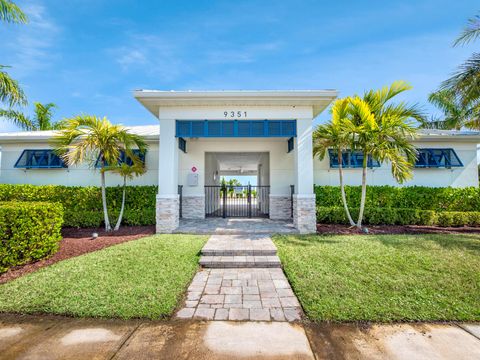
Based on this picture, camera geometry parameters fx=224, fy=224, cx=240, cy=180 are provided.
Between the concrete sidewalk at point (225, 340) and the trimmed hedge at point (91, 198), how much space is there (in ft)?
19.3

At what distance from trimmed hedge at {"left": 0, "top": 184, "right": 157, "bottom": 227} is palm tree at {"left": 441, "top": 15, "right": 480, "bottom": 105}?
39.2ft

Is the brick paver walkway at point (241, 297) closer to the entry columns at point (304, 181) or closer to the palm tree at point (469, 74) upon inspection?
the entry columns at point (304, 181)

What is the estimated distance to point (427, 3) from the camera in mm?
6383

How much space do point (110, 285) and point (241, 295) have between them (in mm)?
2224

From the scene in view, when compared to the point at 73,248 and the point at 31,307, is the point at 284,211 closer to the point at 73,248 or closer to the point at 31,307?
the point at 73,248

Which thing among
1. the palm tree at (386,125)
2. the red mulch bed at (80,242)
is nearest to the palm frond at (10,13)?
the red mulch bed at (80,242)

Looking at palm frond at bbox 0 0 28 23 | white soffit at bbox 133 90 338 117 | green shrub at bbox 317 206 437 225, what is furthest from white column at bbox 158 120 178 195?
green shrub at bbox 317 206 437 225

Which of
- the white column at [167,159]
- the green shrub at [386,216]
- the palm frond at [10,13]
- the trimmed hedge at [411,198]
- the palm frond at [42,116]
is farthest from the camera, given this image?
the palm frond at [42,116]

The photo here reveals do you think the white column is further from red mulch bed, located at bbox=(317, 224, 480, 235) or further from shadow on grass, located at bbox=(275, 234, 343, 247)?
red mulch bed, located at bbox=(317, 224, 480, 235)

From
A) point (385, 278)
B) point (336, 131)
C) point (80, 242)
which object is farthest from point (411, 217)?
point (80, 242)

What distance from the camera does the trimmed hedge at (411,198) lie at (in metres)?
9.17

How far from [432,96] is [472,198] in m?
10.3

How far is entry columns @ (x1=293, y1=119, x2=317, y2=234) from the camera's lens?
761 cm

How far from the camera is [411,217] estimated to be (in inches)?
344
